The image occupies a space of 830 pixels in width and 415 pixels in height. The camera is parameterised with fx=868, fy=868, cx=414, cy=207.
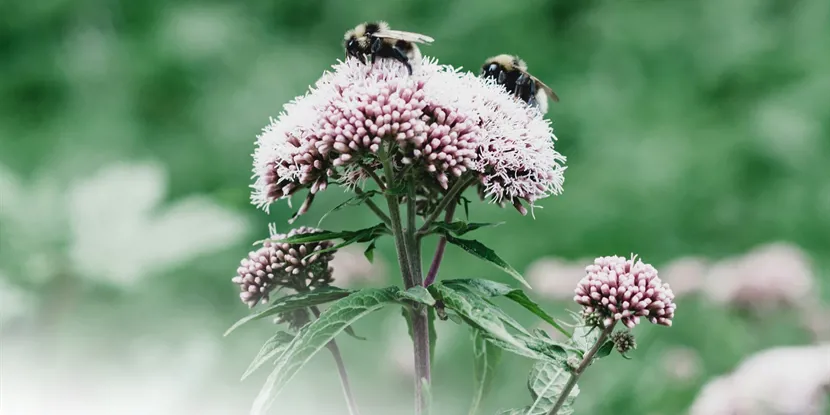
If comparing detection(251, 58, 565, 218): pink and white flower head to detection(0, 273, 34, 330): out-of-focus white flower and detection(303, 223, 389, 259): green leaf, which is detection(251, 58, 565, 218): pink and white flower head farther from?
detection(0, 273, 34, 330): out-of-focus white flower

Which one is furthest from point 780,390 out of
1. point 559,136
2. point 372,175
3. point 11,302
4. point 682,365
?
point 559,136

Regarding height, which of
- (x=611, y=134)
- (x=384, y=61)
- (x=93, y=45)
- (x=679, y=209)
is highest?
(x=93, y=45)

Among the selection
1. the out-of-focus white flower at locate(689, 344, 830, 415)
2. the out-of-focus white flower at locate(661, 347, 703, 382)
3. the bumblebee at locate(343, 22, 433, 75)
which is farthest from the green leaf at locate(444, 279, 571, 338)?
the out-of-focus white flower at locate(661, 347, 703, 382)

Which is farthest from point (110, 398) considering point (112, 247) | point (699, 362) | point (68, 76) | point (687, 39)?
point (687, 39)

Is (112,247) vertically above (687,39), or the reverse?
(687,39)

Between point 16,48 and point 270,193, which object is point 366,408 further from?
point 16,48

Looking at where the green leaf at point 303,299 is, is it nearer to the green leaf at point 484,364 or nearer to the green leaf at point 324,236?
the green leaf at point 324,236

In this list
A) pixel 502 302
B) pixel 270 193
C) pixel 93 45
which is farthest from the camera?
pixel 93 45

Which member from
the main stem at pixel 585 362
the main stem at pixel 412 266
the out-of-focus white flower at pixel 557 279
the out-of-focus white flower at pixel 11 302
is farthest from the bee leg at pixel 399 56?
the out-of-focus white flower at pixel 557 279
